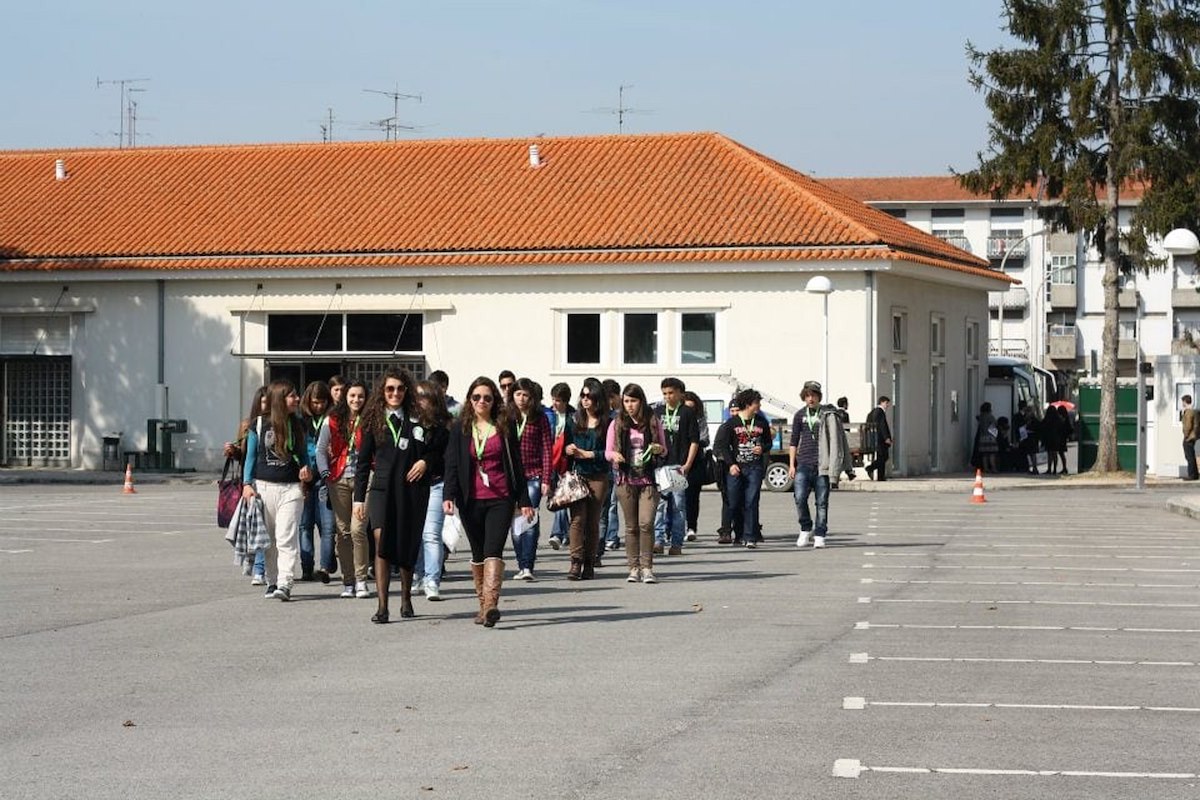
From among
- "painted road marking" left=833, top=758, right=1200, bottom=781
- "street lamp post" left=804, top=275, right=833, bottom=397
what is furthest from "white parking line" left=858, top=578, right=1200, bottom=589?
"street lamp post" left=804, top=275, right=833, bottom=397

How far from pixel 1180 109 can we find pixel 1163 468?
753cm

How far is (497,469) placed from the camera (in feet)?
45.8

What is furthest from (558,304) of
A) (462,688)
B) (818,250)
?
(462,688)

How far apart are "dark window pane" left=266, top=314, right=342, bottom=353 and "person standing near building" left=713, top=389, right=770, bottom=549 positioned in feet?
73.2

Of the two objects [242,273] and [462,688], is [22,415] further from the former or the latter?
[462,688]

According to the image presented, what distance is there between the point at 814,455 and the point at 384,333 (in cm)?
2219

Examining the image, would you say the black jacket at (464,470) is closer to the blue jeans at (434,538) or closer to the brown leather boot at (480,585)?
the brown leather boot at (480,585)

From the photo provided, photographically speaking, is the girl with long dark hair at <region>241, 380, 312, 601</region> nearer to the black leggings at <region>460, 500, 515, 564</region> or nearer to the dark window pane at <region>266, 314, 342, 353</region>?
the black leggings at <region>460, 500, 515, 564</region>

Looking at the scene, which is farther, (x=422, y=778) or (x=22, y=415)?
(x=22, y=415)

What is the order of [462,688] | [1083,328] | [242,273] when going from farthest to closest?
[1083,328] → [242,273] → [462,688]

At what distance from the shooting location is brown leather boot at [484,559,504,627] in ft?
45.1

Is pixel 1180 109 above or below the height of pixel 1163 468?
above

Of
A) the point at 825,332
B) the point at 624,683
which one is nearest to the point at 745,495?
the point at 624,683

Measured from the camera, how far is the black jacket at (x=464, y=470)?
45.6 ft
